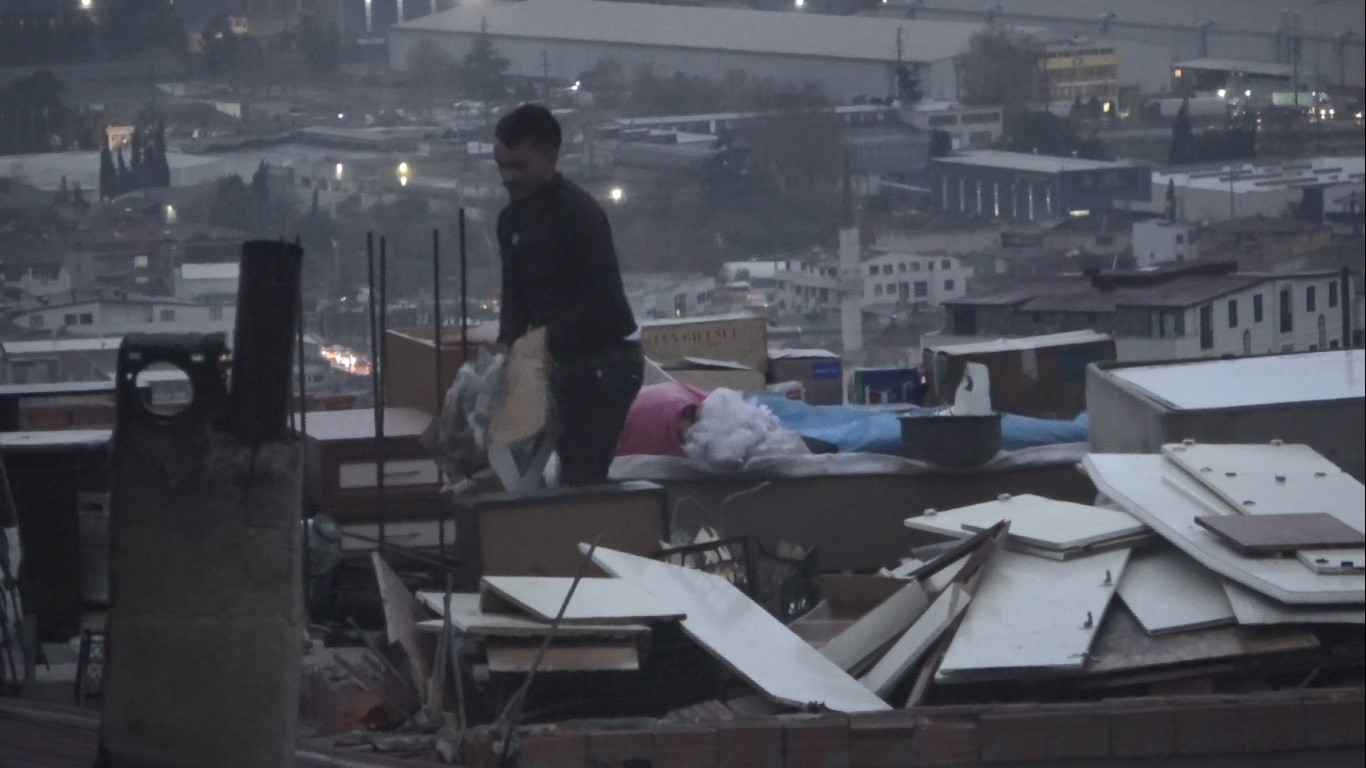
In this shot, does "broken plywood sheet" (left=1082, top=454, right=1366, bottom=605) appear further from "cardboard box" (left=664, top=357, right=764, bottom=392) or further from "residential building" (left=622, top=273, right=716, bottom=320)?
"residential building" (left=622, top=273, right=716, bottom=320)

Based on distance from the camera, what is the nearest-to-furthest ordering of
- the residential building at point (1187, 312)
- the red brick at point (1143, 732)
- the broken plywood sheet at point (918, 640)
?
1. the red brick at point (1143, 732)
2. the broken plywood sheet at point (918, 640)
3. the residential building at point (1187, 312)

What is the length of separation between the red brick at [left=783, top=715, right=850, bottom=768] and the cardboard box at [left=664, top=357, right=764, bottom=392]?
9.59 ft

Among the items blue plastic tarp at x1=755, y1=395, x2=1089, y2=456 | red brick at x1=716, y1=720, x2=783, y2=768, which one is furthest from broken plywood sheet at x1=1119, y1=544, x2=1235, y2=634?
blue plastic tarp at x1=755, y1=395, x2=1089, y2=456

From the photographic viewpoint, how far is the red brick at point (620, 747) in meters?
3.00

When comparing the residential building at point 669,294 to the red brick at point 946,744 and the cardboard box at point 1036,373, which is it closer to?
the cardboard box at point 1036,373

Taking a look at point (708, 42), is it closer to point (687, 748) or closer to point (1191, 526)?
point (1191, 526)

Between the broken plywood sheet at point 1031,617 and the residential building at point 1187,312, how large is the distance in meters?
1.79

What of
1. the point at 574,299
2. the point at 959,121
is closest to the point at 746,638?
the point at 574,299

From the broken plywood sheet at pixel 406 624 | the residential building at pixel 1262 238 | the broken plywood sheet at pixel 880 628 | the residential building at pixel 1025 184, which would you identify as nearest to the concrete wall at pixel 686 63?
the residential building at pixel 1025 184

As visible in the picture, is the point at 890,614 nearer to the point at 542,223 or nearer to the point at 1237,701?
the point at 1237,701

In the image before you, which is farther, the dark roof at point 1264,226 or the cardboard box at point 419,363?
the dark roof at point 1264,226

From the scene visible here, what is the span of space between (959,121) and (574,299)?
591cm

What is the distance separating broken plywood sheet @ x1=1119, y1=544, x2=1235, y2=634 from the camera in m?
3.13

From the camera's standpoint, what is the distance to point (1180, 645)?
3107 mm
